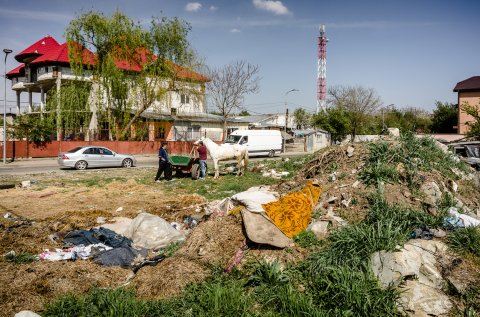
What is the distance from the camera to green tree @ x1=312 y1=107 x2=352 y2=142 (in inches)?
1913

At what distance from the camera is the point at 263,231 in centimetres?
673

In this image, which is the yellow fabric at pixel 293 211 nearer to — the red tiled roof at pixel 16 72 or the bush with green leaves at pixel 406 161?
the bush with green leaves at pixel 406 161

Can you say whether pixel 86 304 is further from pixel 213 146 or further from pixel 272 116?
pixel 272 116

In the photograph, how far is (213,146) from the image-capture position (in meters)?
18.1

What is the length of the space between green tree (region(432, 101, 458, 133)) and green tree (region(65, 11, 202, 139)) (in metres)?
34.1

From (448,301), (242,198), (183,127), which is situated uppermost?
(183,127)

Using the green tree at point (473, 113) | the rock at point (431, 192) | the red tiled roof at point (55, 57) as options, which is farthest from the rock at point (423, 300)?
the red tiled roof at point (55, 57)

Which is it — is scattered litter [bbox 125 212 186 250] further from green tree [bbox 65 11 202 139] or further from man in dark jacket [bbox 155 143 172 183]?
green tree [bbox 65 11 202 139]

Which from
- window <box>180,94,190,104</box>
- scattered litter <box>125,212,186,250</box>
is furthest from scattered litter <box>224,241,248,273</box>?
window <box>180,94,190,104</box>

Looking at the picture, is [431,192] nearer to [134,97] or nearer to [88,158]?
[88,158]

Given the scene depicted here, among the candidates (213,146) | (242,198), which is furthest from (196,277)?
(213,146)

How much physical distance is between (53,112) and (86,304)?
1283 inches

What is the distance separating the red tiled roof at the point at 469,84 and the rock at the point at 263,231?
1870 inches

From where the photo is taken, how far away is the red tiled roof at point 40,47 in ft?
142
